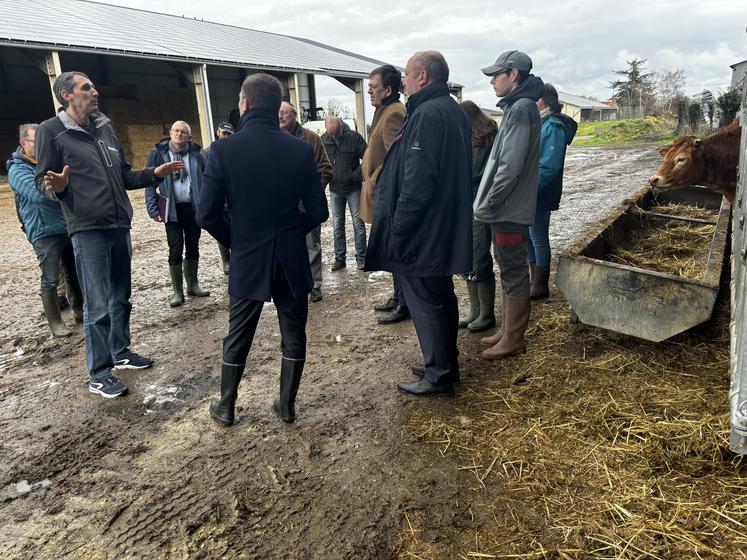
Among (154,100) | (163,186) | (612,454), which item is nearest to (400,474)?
(612,454)

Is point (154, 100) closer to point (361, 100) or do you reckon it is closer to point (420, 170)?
point (361, 100)

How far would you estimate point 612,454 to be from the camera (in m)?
2.81

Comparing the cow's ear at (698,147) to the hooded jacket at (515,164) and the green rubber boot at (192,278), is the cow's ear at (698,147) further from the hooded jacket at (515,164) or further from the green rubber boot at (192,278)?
the green rubber boot at (192,278)

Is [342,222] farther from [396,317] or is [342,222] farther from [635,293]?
[635,293]

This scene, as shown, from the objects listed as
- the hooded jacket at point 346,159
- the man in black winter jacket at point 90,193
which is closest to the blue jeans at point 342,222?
the hooded jacket at point 346,159

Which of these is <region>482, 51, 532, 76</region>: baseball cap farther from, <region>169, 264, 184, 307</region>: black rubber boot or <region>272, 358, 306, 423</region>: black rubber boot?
<region>169, 264, 184, 307</region>: black rubber boot

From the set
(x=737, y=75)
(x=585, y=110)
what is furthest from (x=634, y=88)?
(x=737, y=75)

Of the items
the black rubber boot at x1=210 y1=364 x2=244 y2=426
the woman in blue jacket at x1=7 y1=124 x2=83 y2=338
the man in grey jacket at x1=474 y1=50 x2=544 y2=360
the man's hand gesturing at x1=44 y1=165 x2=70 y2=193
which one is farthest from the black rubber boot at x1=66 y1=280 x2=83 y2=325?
the man in grey jacket at x1=474 y1=50 x2=544 y2=360

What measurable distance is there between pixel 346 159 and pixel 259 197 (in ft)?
11.7

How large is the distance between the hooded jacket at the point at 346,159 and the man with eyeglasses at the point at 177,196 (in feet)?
5.11

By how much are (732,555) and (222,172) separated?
2889 millimetres

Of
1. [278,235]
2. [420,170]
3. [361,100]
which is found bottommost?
[278,235]

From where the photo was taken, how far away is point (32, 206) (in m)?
4.55

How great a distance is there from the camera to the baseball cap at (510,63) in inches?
146
